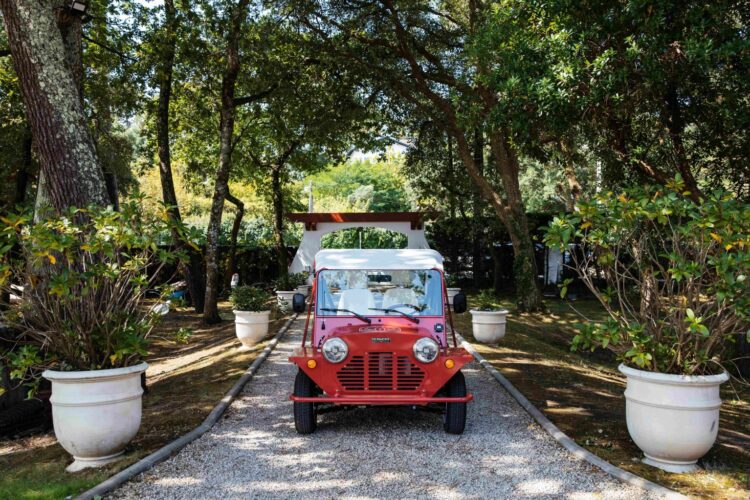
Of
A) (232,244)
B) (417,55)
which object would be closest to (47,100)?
(417,55)

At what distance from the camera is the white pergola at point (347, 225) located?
24.3 m

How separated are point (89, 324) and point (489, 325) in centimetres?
834

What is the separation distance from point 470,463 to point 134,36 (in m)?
13.8

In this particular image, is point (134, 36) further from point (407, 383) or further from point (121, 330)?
point (407, 383)

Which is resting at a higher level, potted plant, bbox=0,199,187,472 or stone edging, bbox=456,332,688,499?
potted plant, bbox=0,199,187,472

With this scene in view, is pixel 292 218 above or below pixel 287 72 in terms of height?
below

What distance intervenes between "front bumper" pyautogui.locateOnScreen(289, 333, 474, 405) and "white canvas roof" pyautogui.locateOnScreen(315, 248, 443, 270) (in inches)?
41.4

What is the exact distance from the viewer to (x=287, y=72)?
56.1 ft

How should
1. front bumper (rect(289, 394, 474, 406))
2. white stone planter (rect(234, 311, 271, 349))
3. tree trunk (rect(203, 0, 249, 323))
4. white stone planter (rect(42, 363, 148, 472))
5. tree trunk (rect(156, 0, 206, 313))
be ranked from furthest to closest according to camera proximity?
tree trunk (rect(203, 0, 249, 323)), tree trunk (rect(156, 0, 206, 313)), white stone planter (rect(234, 311, 271, 349)), front bumper (rect(289, 394, 474, 406)), white stone planter (rect(42, 363, 148, 472))

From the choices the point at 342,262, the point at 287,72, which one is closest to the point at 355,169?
the point at 287,72

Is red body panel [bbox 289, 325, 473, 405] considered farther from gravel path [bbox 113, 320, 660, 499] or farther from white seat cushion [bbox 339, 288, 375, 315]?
white seat cushion [bbox 339, 288, 375, 315]

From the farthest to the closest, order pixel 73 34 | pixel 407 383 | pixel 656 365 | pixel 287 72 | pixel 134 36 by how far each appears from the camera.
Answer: pixel 287 72, pixel 134 36, pixel 73 34, pixel 407 383, pixel 656 365

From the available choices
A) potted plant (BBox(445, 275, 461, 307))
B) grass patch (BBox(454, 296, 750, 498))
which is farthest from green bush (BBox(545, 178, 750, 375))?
potted plant (BBox(445, 275, 461, 307))

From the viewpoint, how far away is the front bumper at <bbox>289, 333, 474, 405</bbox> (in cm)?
626
